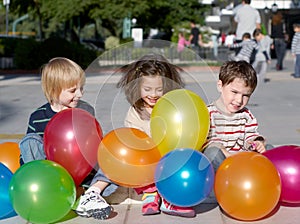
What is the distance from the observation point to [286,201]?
4555mm

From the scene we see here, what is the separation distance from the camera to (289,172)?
4.48 metres

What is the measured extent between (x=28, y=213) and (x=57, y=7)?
1224 inches

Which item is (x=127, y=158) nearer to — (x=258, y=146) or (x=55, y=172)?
(x=55, y=172)

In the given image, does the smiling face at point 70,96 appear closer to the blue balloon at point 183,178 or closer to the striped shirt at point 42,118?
the striped shirt at point 42,118

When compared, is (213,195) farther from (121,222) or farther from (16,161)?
(16,161)

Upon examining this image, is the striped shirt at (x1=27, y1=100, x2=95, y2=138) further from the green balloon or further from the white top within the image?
the white top

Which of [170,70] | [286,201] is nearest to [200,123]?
[170,70]

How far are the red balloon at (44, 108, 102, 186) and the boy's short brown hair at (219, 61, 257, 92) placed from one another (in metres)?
1.12

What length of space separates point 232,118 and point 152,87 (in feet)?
2.37

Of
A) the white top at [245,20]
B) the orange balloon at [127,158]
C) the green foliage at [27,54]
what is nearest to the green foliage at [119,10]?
the green foliage at [27,54]

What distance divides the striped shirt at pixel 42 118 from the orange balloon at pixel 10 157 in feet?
0.72

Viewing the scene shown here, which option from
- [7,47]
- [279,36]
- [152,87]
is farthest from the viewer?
[7,47]

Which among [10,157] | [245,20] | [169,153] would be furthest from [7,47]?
[169,153]

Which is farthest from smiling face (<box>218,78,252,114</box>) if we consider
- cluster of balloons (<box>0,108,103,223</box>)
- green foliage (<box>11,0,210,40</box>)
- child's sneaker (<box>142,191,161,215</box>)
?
green foliage (<box>11,0,210,40</box>)
